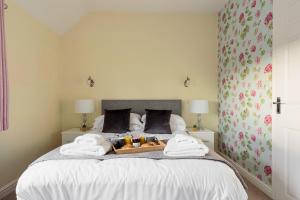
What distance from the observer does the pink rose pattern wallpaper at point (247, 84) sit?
2.53 metres

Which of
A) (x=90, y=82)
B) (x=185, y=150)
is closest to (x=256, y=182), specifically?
(x=185, y=150)

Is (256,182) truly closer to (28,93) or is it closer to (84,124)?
(84,124)

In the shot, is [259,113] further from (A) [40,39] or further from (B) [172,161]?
(A) [40,39]

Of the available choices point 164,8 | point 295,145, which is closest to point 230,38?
point 164,8

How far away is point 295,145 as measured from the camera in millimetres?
2004

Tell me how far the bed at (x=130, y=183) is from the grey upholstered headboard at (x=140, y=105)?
2.18 m

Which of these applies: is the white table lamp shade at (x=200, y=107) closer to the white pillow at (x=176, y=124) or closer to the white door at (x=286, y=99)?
the white pillow at (x=176, y=124)

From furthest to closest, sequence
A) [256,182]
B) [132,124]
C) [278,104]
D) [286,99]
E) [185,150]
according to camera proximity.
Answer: [132,124]
[256,182]
[278,104]
[286,99]
[185,150]

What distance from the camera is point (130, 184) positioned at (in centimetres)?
152

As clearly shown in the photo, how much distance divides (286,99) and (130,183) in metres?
1.68

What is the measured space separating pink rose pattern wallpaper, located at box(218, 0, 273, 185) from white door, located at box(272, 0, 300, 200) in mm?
168

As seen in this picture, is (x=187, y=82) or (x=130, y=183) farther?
(x=187, y=82)

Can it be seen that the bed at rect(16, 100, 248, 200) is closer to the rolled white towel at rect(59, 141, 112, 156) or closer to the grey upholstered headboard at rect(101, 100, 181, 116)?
the rolled white towel at rect(59, 141, 112, 156)

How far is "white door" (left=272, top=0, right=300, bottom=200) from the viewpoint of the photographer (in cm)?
199
